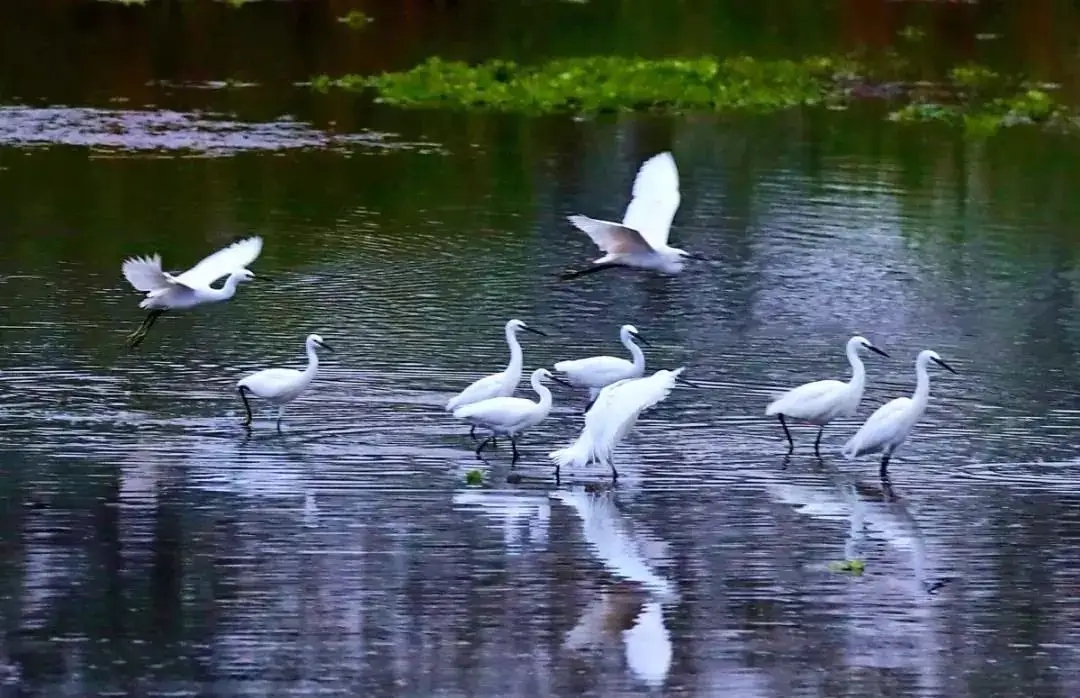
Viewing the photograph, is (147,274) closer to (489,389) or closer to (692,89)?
(489,389)

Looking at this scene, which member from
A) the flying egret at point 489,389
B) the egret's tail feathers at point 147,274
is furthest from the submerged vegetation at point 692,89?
the flying egret at point 489,389

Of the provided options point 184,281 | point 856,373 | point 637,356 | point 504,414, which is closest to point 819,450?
point 856,373

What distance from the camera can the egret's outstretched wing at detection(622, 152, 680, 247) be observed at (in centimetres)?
1570

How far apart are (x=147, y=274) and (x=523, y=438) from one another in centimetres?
282

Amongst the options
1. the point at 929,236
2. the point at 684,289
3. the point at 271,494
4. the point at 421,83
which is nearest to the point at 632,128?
the point at 421,83

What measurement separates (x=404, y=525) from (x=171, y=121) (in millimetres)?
18402

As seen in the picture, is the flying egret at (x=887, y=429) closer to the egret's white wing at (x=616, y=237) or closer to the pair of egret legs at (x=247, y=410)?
the egret's white wing at (x=616, y=237)

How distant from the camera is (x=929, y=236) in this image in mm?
21672

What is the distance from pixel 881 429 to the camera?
12.5 meters

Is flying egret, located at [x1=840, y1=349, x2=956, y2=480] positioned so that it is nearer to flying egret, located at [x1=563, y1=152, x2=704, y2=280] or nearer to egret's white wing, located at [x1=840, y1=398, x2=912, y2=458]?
egret's white wing, located at [x1=840, y1=398, x2=912, y2=458]

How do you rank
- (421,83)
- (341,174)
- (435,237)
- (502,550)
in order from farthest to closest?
1. (421,83)
2. (341,174)
3. (435,237)
4. (502,550)

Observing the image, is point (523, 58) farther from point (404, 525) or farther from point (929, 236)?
point (404, 525)

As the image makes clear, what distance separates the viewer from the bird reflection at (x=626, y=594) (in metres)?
9.25

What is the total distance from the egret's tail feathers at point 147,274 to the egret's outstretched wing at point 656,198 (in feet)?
11.1
